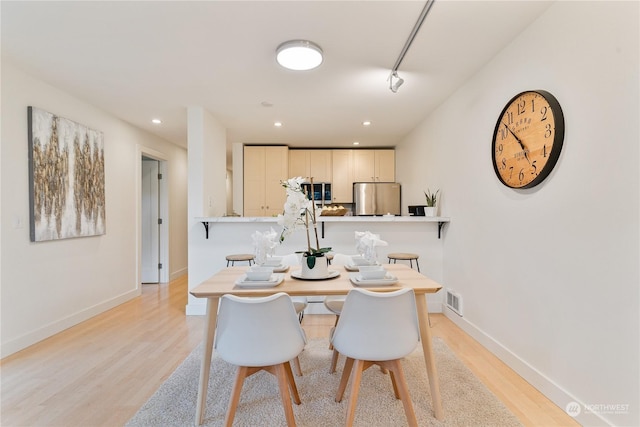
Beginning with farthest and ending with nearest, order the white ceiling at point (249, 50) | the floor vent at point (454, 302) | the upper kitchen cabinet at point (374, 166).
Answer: the upper kitchen cabinet at point (374, 166)
the floor vent at point (454, 302)
the white ceiling at point (249, 50)

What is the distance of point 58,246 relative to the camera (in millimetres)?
2980

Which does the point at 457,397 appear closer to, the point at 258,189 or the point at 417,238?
the point at 417,238

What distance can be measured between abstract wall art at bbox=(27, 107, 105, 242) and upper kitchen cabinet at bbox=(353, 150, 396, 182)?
3.88 m

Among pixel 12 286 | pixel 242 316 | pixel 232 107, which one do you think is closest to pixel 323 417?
pixel 242 316

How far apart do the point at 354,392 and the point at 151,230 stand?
4727mm

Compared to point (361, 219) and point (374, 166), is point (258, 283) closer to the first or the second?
point (361, 219)

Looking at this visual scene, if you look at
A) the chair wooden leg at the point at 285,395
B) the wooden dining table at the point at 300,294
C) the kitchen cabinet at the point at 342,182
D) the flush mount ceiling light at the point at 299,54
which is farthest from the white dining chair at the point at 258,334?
the kitchen cabinet at the point at 342,182

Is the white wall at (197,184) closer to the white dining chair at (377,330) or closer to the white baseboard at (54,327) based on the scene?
the white baseboard at (54,327)

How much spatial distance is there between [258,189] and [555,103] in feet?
14.2

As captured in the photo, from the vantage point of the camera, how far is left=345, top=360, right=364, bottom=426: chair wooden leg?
1503 mm

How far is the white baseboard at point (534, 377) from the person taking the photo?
5.22 ft

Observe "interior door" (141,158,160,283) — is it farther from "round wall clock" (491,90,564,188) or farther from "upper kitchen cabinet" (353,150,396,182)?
"round wall clock" (491,90,564,188)

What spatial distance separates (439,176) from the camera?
139 inches

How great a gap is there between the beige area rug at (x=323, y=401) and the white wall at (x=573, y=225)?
479mm
